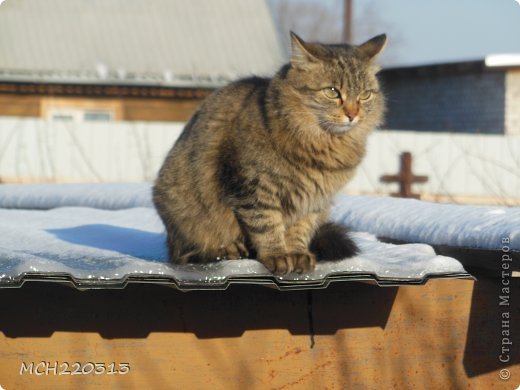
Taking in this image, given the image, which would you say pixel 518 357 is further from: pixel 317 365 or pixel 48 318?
pixel 48 318

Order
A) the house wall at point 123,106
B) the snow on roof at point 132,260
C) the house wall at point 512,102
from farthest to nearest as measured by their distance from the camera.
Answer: the house wall at point 512,102
the house wall at point 123,106
the snow on roof at point 132,260

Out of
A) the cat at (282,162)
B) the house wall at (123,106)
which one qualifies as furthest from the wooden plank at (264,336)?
the house wall at (123,106)

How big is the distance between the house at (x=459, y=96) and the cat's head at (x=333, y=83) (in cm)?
1055

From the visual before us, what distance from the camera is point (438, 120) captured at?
53.7ft

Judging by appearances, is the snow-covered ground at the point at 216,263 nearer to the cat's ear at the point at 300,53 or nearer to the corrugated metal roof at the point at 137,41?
the cat's ear at the point at 300,53

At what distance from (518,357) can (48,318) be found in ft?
5.76

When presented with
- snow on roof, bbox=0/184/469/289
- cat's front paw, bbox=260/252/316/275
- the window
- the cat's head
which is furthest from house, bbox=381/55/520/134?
cat's front paw, bbox=260/252/316/275

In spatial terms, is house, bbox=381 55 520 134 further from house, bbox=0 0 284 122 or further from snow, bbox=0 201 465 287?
snow, bbox=0 201 465 287

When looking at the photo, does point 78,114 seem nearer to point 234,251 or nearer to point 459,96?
point 459,96

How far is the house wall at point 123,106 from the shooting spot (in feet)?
45.3

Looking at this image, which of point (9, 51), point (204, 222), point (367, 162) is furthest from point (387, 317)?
point (9, 51)

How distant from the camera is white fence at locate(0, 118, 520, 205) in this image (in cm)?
1100

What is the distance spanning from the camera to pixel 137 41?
1472cm

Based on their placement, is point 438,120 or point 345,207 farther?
point 438,120
